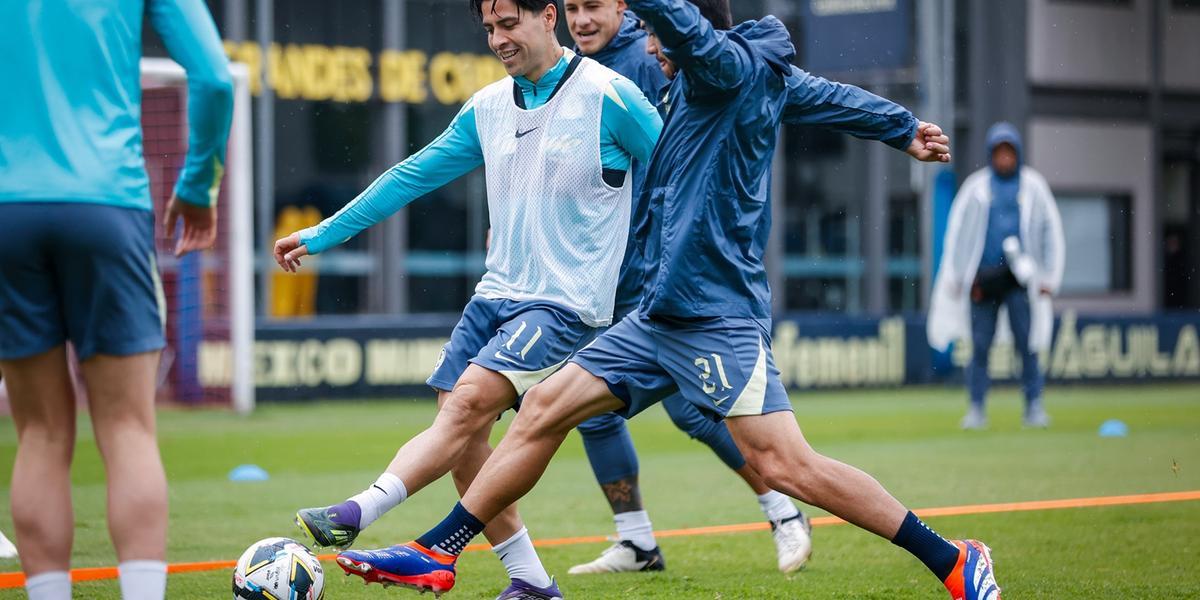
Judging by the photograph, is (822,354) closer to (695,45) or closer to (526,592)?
(526,592)

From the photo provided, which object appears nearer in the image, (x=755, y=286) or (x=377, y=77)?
(x=755, y=286)

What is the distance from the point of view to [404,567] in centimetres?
493

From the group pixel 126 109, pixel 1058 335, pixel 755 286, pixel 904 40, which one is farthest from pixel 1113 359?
pixel 126 109

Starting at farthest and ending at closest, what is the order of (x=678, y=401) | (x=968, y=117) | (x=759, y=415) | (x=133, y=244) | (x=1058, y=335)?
(x=968, y=117) → (x=1058, y=335) → (x=678, y=401) → (x=759, y=415) → (x=133, y=244)

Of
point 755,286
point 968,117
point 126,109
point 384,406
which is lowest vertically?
point 384,406

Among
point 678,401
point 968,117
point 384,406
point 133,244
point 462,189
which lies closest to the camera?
point 133,244

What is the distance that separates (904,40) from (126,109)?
49.8ft

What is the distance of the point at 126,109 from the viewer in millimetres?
3920

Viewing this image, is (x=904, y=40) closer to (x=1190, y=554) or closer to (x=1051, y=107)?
(x=1051, y=107)

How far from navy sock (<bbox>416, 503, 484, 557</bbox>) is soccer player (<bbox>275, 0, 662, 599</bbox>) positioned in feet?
0.85

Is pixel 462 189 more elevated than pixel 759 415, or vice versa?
pixel 462 189

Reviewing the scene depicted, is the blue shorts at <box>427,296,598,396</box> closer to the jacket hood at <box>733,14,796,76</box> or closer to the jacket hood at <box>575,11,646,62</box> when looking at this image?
the jacket hood at <box>733,14,796,76</box>

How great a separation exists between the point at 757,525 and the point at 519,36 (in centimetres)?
331

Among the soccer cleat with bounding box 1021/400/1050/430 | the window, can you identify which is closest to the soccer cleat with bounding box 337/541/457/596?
the soccer cleat with bounding box 1021/400/1050/430
